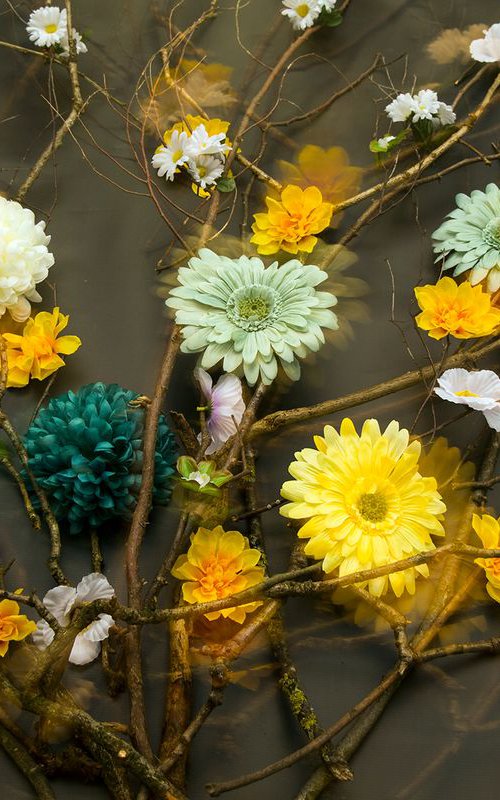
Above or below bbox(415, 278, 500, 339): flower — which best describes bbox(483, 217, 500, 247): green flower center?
above

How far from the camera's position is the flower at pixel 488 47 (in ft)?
3.58

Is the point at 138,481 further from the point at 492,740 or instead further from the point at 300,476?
the point at 492,740

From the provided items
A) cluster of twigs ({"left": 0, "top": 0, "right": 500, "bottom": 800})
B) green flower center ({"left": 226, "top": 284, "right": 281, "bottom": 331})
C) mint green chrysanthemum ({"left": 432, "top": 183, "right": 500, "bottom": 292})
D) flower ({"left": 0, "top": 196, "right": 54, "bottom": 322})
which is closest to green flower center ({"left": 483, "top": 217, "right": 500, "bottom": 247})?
mint green chrysanthemum ({"left": 432, "top": 183, "right": 500, "bottom": 292})

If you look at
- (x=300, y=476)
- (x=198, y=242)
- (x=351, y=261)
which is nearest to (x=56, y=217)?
(x=198, y=242)

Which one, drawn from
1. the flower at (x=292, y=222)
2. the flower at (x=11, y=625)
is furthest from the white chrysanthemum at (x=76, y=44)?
the flower at (x=11, y=625)

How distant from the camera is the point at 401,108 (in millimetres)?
1027

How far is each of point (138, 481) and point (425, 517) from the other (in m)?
0.27

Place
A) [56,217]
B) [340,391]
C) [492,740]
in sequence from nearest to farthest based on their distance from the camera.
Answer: [492,740], [340,391], [56,217]

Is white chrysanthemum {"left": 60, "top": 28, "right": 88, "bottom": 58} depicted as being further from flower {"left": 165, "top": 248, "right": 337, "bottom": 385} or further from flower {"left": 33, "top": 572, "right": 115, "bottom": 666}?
flower {"left": 33, "top": 572, "right": 115, "bottom": 666}

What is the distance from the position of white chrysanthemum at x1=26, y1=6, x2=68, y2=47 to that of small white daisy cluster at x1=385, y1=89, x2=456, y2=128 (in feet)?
1.37

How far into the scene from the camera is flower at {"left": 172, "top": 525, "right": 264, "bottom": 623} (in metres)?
0.82

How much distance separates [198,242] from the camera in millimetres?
982

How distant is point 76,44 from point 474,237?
554 millimetres

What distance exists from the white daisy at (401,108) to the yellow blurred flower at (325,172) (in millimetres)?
77
